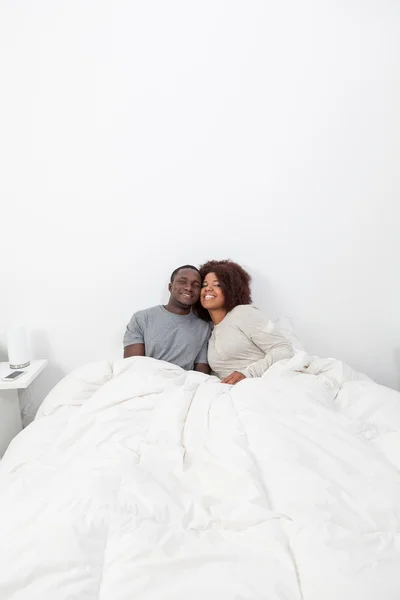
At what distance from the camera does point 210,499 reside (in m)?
0.83

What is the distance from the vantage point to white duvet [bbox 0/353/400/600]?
62 centimetres

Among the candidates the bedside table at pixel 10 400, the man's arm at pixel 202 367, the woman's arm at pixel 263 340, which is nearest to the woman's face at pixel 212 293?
Result: the woman's arm at pixel 263 340

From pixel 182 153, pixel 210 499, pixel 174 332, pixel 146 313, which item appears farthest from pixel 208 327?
pixel 210 499

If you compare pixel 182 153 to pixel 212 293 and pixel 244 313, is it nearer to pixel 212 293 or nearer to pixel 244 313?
pixel 212 293

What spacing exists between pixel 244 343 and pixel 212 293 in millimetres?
286

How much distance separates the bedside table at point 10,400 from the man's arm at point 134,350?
1.27 ft

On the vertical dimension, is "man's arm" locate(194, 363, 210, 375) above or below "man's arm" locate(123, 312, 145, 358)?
below

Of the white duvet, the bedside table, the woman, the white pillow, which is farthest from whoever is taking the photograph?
the white pillow

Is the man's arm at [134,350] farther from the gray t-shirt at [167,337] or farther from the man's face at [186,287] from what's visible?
the man's face at [186,287]

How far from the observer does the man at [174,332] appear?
6.26ft

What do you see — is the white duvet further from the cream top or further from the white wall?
the white wall

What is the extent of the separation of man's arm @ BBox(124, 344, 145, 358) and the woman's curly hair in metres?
0.34

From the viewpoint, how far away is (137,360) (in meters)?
1.60

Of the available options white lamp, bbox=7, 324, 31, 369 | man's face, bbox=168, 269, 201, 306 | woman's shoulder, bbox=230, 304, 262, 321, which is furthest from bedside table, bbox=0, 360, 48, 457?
woman's shoulder, bbox=230, 304, 262, 321
